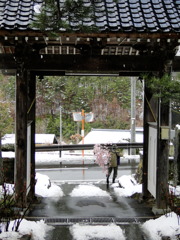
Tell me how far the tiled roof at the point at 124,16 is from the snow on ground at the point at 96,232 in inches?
168

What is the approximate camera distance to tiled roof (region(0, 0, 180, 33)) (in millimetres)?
6941

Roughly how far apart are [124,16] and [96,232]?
4.85 metres

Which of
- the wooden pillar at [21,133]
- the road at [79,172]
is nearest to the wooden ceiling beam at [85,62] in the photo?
the wooden pillar at [21,133]

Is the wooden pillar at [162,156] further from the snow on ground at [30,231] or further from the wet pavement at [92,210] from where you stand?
the snow on ground at [30,231]

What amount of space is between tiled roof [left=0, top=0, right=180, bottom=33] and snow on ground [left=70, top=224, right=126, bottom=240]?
14.0ft

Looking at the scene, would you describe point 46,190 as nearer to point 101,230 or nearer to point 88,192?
point 88,192

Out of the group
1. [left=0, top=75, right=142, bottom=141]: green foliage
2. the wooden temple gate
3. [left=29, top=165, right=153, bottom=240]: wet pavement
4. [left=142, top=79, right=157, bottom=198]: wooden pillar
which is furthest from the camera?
[left=0, top=75, right=142, bottom=141]: green foliage

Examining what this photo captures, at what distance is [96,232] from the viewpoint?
6.71 meters

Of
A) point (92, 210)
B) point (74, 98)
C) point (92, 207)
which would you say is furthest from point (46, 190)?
point (74, 98)

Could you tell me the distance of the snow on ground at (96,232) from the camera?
21.4ft

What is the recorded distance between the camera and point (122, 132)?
91.0 ft

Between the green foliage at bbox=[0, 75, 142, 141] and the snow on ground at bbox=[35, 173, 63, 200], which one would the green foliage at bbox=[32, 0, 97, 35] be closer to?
the snow on ground at bbox=[35, 173, 63, 200]

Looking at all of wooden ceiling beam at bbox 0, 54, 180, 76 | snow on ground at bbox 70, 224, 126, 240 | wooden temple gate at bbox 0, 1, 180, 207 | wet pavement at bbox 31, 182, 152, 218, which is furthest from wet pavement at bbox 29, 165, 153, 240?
wooden ceiling beam at bbox 0, 54, 180, 76

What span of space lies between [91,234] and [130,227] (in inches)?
41.0
